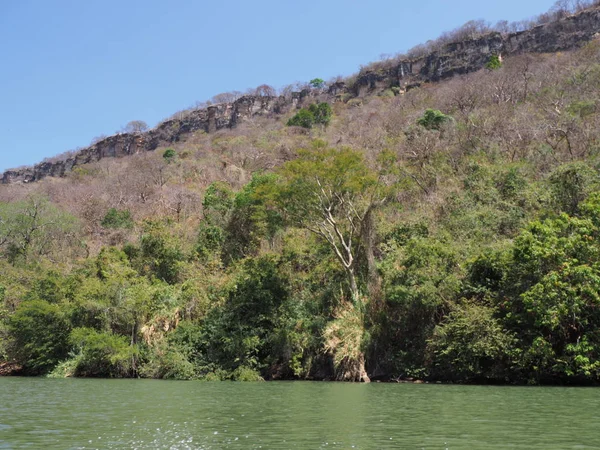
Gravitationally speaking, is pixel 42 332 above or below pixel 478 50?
below

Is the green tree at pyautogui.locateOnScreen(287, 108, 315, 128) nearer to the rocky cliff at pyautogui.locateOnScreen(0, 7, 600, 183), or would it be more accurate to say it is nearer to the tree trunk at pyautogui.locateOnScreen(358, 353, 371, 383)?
the rocky cliff at pyautogui.locateOnScreen(0, 7, 600, 183)

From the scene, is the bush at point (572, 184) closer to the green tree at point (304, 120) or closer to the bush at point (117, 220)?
the bush at point (117, 220)

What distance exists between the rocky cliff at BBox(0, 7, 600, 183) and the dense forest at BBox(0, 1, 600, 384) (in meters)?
35.8

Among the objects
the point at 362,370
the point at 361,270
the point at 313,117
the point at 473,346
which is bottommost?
the point at 362,370

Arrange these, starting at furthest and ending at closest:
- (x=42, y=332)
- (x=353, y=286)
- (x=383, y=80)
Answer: (x=383, y=80) → (x=42, y=332) → (x=353, y=286)

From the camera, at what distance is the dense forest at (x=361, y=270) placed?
20219 mm

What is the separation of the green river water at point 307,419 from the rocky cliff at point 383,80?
236 ft

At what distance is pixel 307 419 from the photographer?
11.4m

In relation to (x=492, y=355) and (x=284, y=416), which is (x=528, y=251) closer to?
(x=492, y=355)

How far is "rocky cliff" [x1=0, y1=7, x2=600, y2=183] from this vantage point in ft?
253

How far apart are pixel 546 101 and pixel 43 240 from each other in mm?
43276

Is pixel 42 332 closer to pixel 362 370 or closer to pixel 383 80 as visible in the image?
pixel 362 370

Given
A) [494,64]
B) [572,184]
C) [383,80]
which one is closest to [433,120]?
[572,184]

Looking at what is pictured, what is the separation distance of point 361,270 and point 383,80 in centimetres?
6926
